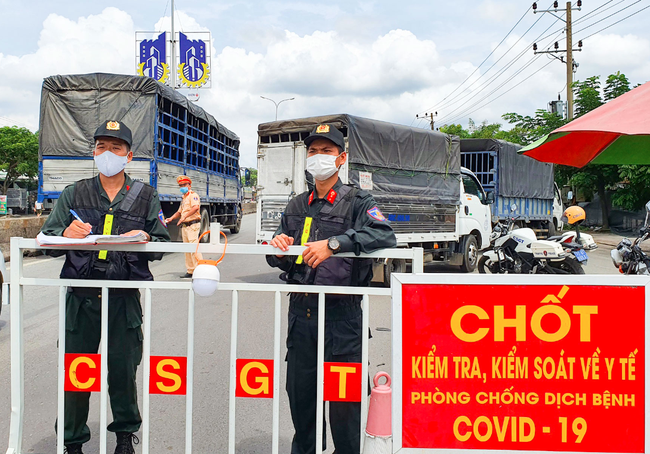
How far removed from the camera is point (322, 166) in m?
2.68

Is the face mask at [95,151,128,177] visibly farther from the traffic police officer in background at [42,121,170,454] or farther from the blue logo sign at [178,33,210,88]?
the blue logo sign at [178,33,210,88]

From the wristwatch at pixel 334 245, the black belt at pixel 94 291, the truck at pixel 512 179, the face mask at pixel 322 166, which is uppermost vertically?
the truck at pixel 512 179

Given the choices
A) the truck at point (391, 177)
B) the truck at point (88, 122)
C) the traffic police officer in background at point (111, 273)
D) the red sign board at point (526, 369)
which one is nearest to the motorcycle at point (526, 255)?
the truck at point (391, 177)

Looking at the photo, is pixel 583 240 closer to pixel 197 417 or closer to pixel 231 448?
pixel 197 417

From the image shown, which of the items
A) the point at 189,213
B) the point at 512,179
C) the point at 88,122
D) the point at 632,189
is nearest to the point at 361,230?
the point at 189,213

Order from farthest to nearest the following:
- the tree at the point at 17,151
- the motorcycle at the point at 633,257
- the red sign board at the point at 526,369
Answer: the tree at the point at 17,151 < the motorcycle at the point at 633,257 < the red sign board at the point at 526,369

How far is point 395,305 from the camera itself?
6.53 ft

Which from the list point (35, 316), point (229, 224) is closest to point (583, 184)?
point (229, 224)

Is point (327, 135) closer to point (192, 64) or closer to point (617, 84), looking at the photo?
point (617, 84)

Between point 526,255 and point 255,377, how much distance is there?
6428 millimetres

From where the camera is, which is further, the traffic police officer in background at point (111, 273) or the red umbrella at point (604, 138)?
the red umbrella at point (604, 138)

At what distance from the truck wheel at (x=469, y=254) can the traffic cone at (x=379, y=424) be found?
833 cm

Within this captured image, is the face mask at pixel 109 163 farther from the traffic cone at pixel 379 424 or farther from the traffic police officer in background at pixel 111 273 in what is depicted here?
the traffic cone at pixel 379 424

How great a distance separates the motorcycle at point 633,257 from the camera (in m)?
6.10
